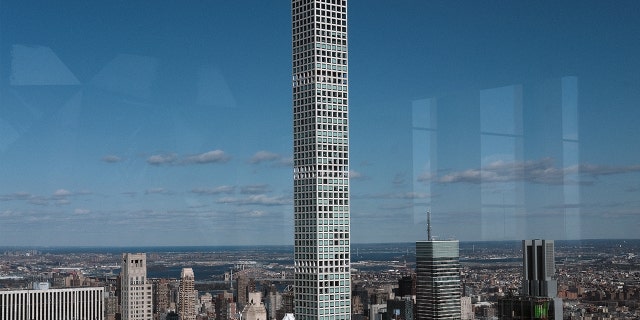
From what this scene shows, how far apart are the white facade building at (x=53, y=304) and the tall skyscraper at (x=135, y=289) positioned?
32 cm

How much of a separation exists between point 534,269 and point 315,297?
226cm

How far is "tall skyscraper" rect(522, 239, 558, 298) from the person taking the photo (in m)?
7.26

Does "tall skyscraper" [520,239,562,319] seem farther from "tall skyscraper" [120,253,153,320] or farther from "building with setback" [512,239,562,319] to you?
"tall skyscraper" [120,253,153,320]

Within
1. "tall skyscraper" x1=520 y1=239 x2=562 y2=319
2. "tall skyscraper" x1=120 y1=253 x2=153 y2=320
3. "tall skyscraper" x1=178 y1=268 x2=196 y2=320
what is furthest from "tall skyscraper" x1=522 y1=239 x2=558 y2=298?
"tall skyscraper" x1=120 y1=253 x2=153 y2=320

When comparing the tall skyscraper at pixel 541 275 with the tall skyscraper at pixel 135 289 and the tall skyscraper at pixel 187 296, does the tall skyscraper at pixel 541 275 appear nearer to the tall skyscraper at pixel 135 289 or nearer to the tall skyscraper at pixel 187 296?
the tall skyscraper at pixel 187 296

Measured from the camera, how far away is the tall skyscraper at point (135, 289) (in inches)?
334

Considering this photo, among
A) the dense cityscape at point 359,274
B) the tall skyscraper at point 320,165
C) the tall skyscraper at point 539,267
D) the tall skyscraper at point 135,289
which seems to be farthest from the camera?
the tall skyscraper at point 135,289

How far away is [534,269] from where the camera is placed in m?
7.62

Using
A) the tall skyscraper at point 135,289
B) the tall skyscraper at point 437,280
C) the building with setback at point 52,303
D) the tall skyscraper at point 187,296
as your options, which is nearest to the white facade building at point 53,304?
the building with setback at point 52,303

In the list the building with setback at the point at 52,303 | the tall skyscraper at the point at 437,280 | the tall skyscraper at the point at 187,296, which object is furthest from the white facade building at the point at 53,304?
the tall skyscraper at the point at 437,280

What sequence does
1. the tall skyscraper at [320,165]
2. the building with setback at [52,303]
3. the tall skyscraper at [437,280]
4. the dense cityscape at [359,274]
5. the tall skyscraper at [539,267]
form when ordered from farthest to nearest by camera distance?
1. the tall skyscraper at [437,280]
2. the building with setback at [52,303]
3. the tall skyscraper at [320,165]
4. the tall skyscraper at [539,267]
5. the dense cityscape at [359,274]

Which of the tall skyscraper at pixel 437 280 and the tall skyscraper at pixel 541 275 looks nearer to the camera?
the tall skyscraper at pixel 541 275

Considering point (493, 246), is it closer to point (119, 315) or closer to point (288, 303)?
point (288, 303)

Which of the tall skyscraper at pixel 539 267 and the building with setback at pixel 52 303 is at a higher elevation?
the tall skyscraper at pixel 539 267
